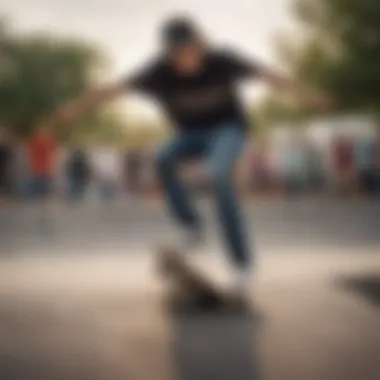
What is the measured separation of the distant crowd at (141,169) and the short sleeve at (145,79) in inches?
3.0

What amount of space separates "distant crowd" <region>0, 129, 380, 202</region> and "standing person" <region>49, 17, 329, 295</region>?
0.02 metres

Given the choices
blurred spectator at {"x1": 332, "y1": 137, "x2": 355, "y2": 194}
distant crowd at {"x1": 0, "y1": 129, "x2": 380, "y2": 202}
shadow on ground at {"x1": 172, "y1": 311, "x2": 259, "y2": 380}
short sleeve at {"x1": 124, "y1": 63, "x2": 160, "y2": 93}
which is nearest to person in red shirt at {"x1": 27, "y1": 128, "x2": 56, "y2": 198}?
distant crowd at {"x1": 0, "y1": 129, "x2": 380, "y2": 202}

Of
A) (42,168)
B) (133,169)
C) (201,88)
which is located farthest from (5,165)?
(201,88)

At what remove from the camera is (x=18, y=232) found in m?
0.84

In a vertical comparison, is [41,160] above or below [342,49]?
below

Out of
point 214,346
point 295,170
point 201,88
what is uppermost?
point 201,88

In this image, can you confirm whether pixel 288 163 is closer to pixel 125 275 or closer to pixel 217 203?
pixel 217 203

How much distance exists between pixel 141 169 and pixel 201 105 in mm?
108

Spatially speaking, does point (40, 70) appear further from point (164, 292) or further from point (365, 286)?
point (365, 286)

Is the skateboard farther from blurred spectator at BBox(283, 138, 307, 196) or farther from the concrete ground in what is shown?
blurred spectator at BBox(283, 138, 307, 196)

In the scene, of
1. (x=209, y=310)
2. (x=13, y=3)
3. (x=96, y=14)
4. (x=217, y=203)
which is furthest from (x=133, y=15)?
(x=209, y=310)

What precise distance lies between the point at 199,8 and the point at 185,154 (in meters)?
0.18

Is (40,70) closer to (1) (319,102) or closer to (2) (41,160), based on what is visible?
(2) (41,160)

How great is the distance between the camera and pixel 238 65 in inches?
32.1
